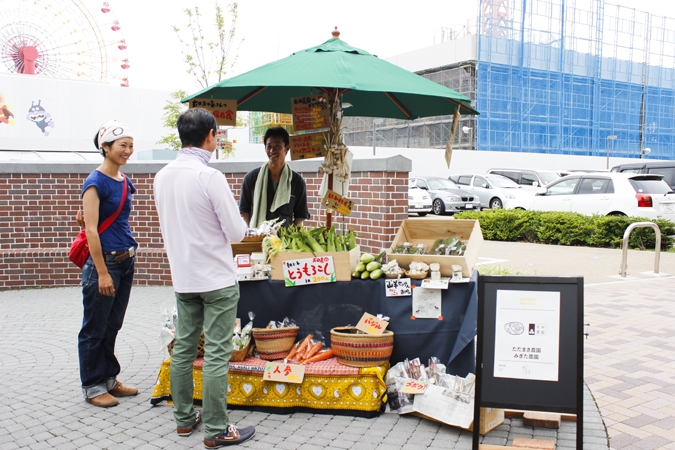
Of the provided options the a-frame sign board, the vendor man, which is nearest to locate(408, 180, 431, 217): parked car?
the vendor man

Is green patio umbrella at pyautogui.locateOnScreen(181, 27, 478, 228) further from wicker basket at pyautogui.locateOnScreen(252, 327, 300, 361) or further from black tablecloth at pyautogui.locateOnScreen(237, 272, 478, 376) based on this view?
wicker basket at pyautogui.locateOnScreen(252, 327, 300, 361)

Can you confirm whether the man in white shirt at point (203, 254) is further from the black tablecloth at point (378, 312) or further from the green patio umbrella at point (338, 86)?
the black tablecloth at point (378, 312)

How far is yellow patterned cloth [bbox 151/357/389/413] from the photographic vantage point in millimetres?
3986

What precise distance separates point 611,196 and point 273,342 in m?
11.7

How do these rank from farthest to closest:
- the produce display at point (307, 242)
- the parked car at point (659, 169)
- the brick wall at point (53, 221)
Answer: the parked car at point (659, 169)
the brick wall at point (53, 221)
the produce display at point (307, 242)

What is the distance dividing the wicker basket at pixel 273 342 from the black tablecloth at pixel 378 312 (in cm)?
18

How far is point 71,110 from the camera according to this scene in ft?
107

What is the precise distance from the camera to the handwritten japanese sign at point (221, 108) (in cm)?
473

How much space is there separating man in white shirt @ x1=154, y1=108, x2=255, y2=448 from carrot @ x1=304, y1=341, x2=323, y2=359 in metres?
0.78

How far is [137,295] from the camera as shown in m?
8.25

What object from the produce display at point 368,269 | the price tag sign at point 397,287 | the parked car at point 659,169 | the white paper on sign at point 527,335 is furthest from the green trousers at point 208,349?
the parked car at point 659,169

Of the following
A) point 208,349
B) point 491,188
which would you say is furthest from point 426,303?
point 491,188

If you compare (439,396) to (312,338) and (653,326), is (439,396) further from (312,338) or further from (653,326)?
(653,326)

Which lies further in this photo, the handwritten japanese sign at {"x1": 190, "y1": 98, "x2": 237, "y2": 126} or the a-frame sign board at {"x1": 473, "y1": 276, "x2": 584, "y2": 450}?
the handwritten japanese sign at {"x1": 190, "y1": 98, "x2": 237, "y2": 126}
